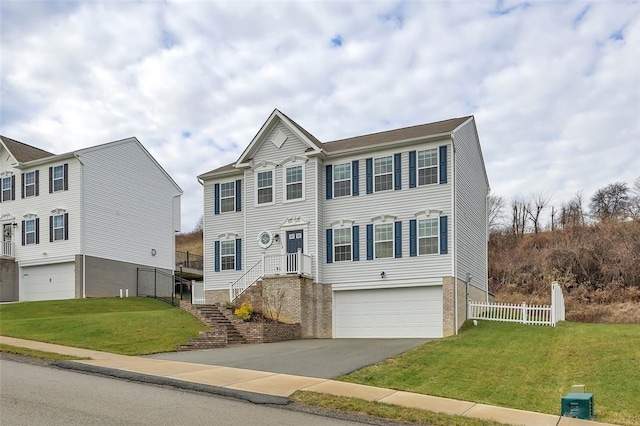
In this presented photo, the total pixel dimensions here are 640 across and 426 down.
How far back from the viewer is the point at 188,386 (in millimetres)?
11117

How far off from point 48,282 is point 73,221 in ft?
12.7

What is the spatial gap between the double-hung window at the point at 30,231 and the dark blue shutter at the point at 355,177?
62.7 ft

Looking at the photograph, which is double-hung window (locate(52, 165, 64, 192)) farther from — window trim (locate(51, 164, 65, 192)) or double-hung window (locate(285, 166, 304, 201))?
double-hung window (locate(285, 166, 304, 201))

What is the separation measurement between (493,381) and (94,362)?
354 inches

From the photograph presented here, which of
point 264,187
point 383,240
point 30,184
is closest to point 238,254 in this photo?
point 264,187

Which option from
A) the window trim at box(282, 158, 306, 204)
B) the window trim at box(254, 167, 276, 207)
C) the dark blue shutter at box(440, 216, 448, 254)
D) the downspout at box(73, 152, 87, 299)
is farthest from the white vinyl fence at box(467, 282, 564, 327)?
the downspout at box(73, 152, 87, 299)

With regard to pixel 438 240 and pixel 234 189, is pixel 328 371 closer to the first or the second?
pixel 438 240

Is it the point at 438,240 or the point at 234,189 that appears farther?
the point at 234,189

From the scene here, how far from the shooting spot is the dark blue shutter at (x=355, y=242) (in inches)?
919

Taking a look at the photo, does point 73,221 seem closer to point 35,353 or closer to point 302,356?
point 35,353

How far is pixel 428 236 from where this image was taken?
71.8ft

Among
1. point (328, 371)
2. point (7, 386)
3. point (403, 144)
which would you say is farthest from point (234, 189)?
point (7, 386)

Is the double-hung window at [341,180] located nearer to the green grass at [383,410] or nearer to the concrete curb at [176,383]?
the concrete curb at [176,383]

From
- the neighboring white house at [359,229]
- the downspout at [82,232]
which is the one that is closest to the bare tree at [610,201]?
the neighboring white house at [359,229]
